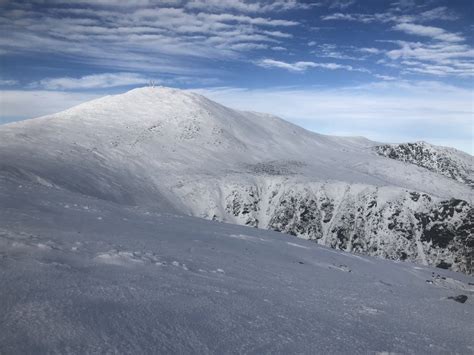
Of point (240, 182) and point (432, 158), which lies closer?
point (240, 182)

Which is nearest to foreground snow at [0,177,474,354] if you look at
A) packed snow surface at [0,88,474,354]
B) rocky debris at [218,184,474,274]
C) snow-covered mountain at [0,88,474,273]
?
packed snow surface at [0,88,474,354]

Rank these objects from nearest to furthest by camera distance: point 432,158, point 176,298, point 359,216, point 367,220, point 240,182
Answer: point 176,298 → point 367,220 → point 359,216 → point 240,182 → point 432,158

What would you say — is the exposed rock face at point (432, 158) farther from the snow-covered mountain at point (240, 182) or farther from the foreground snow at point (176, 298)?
→ the foreground snow at point (176, 298)

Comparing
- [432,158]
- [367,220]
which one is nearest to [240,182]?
[367,220]

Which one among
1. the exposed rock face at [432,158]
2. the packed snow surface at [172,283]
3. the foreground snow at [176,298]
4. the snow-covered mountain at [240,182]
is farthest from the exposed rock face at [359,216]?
the exposed rock face at [432,158]

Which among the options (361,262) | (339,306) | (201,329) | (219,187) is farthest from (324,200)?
(201,329)

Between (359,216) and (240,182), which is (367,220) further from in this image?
(240,182)

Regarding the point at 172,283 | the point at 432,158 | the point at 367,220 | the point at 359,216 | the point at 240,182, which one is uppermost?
the point at 432,158
